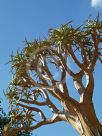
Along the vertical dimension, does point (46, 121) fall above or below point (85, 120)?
above

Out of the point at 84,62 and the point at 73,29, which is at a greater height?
the point at 73,29

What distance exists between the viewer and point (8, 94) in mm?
13508

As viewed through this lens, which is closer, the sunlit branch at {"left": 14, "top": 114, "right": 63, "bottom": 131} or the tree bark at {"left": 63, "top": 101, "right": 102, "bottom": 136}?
the tree bark at {"left": 63, "top": 101, "right": 102, "bottom": 136}

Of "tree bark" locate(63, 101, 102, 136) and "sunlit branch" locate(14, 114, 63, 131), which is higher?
"sunlit branch" locate(14, 114, 63, 131)

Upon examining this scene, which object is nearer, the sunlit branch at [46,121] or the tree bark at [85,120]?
the tree bark at [85,120]

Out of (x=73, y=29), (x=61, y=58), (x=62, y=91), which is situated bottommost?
(x=62, y=91)

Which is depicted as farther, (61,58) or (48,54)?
(48,54)

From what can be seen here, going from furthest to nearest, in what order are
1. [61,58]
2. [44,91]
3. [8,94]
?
[8,94]
[44,91]
[61,58]

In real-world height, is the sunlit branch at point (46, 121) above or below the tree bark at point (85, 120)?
above

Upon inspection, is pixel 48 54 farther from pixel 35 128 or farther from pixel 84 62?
pixel 35 128

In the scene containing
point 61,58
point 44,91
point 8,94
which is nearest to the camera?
point 61,58

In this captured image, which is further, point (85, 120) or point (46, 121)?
point (46, 121)

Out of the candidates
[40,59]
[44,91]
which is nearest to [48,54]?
[40,59]

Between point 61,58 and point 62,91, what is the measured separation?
1.01 meters
